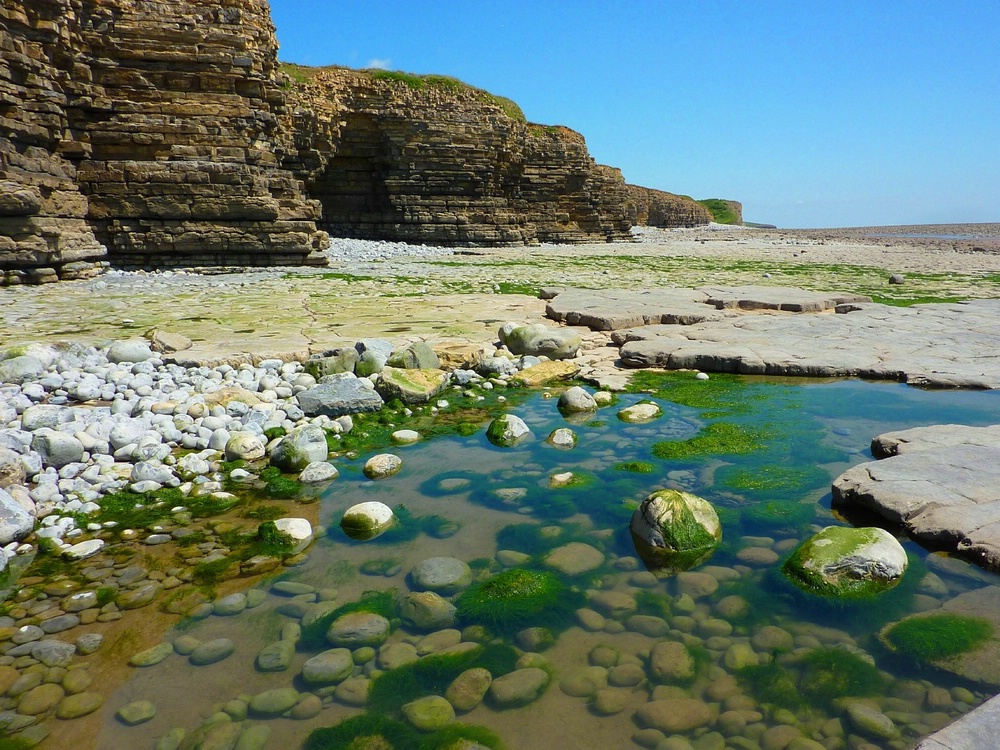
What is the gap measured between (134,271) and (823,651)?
1194 centimetres

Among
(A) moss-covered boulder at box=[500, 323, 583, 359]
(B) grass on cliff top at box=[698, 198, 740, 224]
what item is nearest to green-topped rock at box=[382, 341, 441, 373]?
(A) moss-covered boulder at box=[500, 323, 583, 359]

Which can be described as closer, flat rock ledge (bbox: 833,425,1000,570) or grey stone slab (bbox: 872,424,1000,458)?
flat rock ledge (bbox: 833,425,1000,570)

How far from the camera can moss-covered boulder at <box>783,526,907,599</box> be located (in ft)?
6.44

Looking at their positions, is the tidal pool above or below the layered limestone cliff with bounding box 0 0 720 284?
below

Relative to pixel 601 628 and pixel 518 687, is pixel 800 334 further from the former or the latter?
pixel 518 687

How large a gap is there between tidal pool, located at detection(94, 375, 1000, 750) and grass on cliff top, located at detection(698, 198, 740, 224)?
106 m

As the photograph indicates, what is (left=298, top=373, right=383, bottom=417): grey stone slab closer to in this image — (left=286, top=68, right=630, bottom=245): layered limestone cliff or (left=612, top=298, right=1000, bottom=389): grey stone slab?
(left=612, top=298, right=1000, bottom=389): grey stone slab

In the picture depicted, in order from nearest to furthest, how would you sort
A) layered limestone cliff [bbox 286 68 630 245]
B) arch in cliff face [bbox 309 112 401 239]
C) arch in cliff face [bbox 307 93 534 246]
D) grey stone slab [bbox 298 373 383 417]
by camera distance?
grey stone slab [bbox 298 373 383 417] < layered limestone cliff [bbox 286 68 630 245] < arch in cliff face [bbox 307 93 534 246] < arch in cliff face [bbox 309 112 401 239]

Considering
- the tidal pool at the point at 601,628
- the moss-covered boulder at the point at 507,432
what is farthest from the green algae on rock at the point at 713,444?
the moss-covered boulder at the point at 507,432

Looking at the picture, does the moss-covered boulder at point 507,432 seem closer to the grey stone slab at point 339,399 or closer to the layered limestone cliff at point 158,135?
the grey stone slab at point 339,399

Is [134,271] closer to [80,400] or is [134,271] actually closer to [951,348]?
A: [80,400]

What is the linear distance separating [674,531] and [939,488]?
991 millimetres

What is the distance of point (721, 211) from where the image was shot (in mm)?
105938

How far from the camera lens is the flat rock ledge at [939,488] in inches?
83.6
